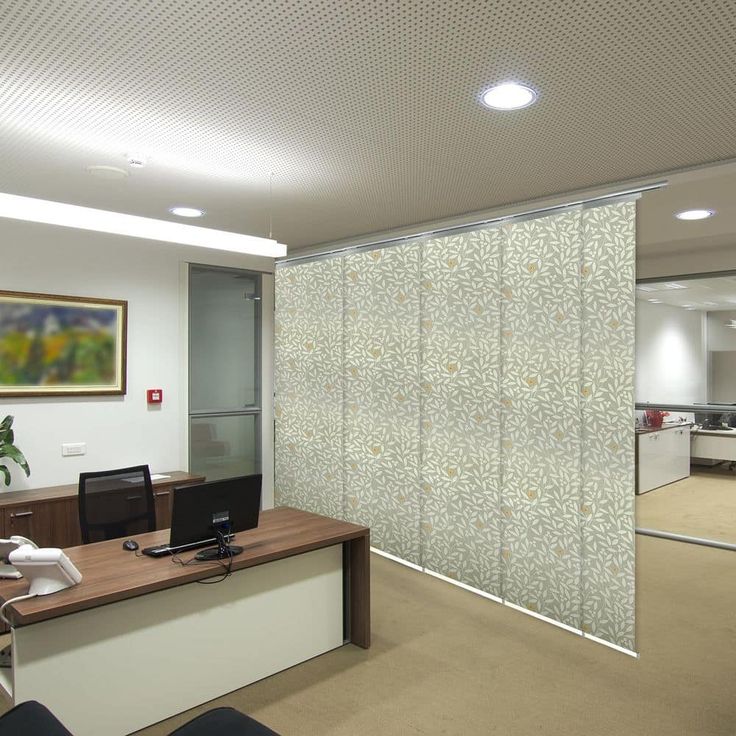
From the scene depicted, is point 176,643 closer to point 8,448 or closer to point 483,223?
point 8,448

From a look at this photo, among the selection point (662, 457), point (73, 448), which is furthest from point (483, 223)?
point (73, 448)

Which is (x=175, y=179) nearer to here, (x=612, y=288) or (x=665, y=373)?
(x=612, y=288)

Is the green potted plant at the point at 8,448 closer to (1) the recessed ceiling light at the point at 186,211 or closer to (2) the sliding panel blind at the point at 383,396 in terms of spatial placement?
(1) the recessed ceiling light at the point at 186,211

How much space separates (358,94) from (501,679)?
2996 millimetres

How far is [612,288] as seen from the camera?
11.8ft

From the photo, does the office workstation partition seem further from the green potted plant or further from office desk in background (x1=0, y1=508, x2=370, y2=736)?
the green potted plant

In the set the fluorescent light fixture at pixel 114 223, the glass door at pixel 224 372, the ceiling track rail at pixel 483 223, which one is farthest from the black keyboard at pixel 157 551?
the ceiling track rail at pixel 483 223

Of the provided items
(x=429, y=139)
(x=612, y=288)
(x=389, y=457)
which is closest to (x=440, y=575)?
(x=389, y=457)

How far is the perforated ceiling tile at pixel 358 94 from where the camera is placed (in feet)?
6.57

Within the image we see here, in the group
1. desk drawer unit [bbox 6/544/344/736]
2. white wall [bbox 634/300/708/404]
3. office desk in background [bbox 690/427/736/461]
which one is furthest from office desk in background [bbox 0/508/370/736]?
white wall [bbox 634/300/708/404]

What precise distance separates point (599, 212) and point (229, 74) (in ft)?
7.52

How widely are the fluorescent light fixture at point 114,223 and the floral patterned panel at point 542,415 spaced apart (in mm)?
1737

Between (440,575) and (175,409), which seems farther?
(175,409)

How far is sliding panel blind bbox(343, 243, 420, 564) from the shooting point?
195 inches
